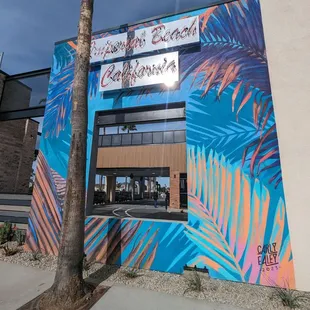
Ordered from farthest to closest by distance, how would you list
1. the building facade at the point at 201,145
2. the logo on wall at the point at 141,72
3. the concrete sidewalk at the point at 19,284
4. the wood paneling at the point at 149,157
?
the wood paneling at the point at 149,157
the logo on wall at the point at 141,72
the building facade at the point at 201,145
the concrete sidewalk at the point at 19,284

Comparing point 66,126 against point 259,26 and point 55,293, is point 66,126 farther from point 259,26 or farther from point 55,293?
point 259,26

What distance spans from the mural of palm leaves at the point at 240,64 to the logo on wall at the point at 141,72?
0.38m

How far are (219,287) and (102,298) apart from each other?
242 cm

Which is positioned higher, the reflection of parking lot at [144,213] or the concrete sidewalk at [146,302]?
the reflection of parking lot at [144,213]

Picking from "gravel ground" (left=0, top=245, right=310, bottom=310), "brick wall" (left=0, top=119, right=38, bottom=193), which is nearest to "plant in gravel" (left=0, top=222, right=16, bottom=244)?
"gravel ground" (left=0, top=245, right=310, bottom=310)

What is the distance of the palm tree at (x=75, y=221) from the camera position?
344cm

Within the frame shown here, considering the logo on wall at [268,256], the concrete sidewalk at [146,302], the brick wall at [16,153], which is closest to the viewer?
the concrete sidewalk at [146,302]

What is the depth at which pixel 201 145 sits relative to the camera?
514cm

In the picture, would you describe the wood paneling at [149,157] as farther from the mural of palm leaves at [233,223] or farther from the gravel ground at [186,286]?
the gravel ground at [186,286]

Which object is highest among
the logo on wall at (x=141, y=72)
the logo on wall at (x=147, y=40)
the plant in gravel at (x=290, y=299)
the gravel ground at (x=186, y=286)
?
the logo on wall at (x=147, y=40)

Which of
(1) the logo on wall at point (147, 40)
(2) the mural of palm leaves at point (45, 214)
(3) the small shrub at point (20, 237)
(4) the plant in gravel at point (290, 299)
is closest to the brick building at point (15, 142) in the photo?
(3) the small shrub at point (20, 237)

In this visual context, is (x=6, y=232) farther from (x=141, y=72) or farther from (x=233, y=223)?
(x=233, y=223)

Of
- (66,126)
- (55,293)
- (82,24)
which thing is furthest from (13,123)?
(55,293)

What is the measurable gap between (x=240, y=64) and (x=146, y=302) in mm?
→ 5959
